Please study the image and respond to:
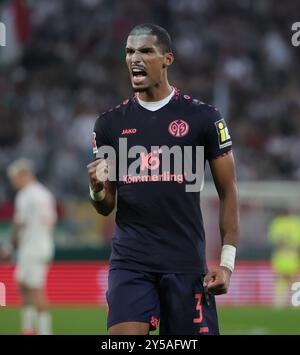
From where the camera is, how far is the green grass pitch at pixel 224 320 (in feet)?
44.0

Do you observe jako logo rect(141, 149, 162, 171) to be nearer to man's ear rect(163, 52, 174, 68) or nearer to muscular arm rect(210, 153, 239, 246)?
muscular arm rect(210, 153, 239, 246)

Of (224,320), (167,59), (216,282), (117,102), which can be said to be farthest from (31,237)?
(216,282)

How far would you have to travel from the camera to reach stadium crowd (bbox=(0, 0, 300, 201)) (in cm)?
2048

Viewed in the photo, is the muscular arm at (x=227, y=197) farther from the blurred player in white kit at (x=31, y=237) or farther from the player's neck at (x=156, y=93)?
the blurred player in white kit at (x=31, y=237)

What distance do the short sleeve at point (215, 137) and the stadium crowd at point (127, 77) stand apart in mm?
13198

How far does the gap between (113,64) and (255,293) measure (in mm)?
6595

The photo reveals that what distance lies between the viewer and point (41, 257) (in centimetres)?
1456

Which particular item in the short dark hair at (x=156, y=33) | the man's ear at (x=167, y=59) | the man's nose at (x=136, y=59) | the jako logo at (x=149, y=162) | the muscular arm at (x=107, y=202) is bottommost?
the muscular arm at (x=107, y=202)

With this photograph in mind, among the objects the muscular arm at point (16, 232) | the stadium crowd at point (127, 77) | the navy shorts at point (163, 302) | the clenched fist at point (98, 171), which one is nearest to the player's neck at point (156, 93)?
the clenched fist at point (98, 171)

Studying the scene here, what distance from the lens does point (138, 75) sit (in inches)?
251

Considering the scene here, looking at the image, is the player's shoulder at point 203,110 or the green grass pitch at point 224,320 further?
the green grass pitch at point 224,320

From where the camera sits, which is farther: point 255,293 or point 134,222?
point 255,293
